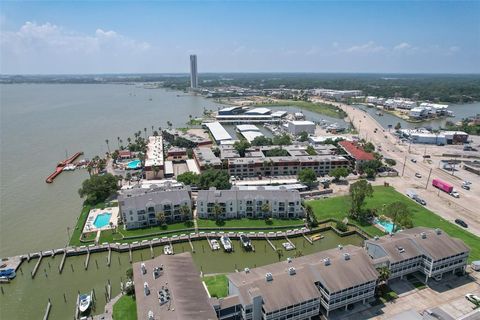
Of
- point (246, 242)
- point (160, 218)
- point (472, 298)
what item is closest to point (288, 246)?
point (246, 242)

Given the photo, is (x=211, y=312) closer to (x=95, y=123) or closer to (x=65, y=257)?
(x=65, y=257)

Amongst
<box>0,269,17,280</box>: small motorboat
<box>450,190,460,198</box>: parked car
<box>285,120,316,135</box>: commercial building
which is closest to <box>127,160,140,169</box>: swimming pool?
<box>0,269,17,280</box>: small motorboat

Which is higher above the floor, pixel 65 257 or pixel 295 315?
pixel 295 315

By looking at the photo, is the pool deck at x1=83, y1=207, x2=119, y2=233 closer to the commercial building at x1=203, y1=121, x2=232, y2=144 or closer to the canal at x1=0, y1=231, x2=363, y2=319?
the canal at x1=0, y1=231, x2=363, y2=319

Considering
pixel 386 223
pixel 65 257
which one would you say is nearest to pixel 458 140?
pixel 386 223

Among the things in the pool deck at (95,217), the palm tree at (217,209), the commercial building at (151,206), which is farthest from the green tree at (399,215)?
the pool deck at (95,217)
